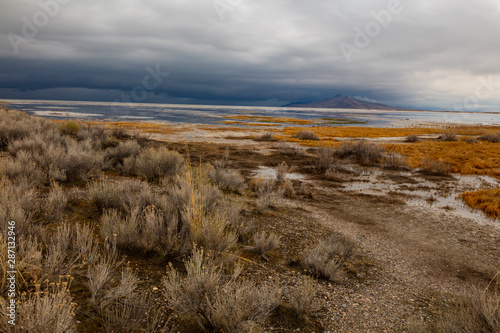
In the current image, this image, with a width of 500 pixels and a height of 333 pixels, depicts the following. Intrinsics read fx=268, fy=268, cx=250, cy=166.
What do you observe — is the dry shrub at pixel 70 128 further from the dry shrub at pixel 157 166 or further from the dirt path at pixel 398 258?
the dirt path at pixel 398 258

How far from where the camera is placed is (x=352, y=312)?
3.78 meters

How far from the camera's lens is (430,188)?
1243cm

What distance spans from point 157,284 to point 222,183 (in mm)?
6109

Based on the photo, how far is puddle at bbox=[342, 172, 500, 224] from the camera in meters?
9.80

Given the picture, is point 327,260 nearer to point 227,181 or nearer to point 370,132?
point 227,181

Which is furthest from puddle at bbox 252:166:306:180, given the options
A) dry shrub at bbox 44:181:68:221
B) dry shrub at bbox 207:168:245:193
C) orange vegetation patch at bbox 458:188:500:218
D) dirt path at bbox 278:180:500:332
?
dry shrub at bbox 44:181:68:221

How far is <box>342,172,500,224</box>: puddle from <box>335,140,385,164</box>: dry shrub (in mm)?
3181

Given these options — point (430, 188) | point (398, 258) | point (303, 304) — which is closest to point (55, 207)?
point (303, 304)

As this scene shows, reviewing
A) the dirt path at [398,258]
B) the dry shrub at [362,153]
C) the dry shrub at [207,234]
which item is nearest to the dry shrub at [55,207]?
the dry shrub at [207,234]

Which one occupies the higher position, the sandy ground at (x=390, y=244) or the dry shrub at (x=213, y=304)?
the dry shrub at (x=213, y=304)

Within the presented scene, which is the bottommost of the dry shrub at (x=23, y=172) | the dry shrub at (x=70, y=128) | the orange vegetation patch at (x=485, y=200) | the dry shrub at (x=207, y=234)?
the orange vegetation patch at (x=485, y=200)

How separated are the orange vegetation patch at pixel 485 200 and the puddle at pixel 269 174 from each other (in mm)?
6778

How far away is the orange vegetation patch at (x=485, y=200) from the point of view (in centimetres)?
922

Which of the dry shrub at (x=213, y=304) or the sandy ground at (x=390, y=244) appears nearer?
the dry shrub at (x=213, y=304)
